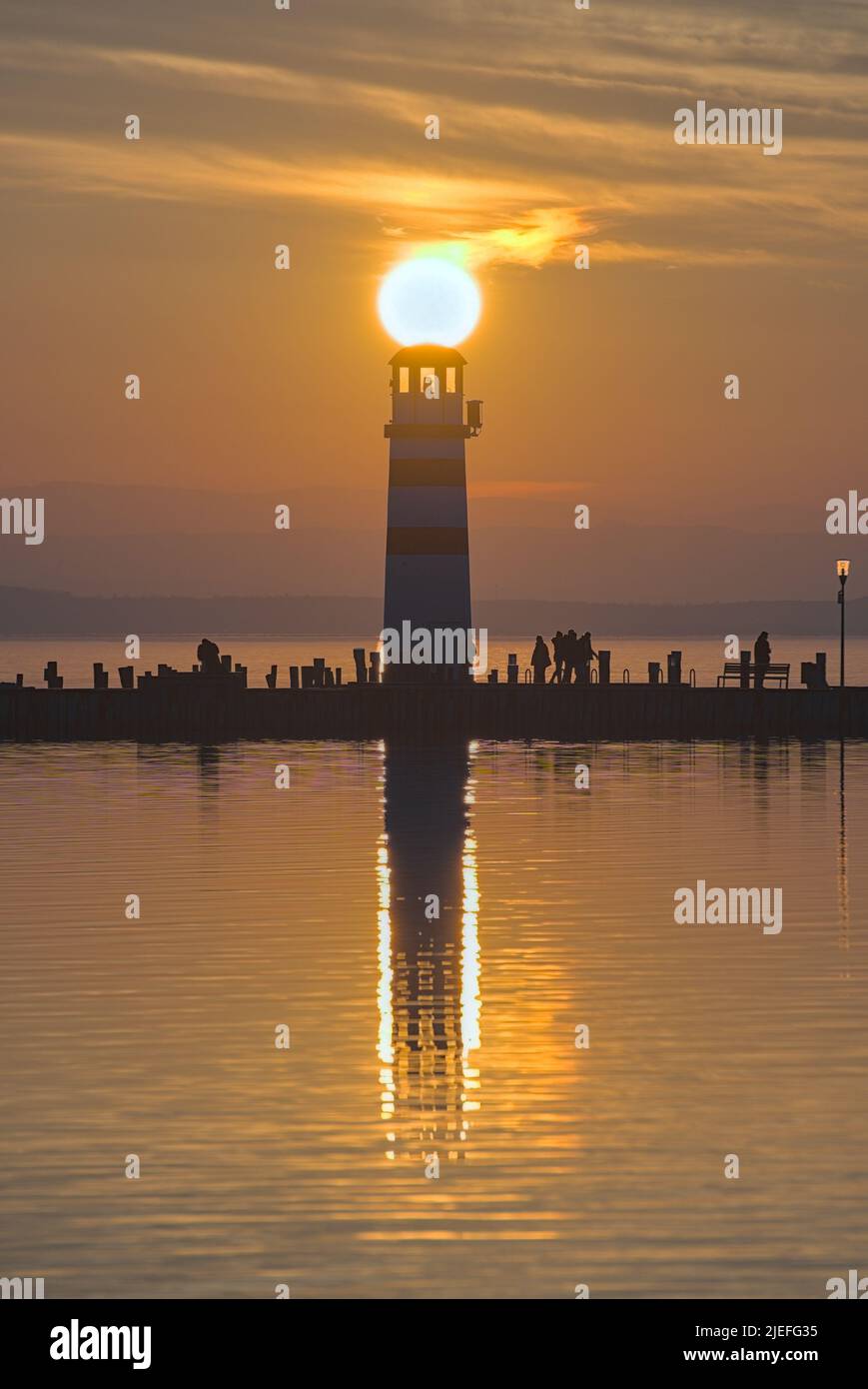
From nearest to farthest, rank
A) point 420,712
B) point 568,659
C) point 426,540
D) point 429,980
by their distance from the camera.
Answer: point 429,980 → point 426,540 → point 420,712 → point 568,659

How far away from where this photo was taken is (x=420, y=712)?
62.9 metres

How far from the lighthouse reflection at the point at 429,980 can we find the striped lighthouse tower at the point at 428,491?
2182 centimetres

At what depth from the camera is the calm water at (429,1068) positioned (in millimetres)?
11508

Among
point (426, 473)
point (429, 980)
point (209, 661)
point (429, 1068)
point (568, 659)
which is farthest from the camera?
point (568, 659)

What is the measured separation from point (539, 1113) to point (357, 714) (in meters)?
49.0

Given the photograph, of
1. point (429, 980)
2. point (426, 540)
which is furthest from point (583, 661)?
point (429, 980)

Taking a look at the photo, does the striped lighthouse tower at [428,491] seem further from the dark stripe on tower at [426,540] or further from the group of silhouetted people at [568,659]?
the group of silhouetted people at [568,659]

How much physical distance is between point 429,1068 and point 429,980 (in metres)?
3.95

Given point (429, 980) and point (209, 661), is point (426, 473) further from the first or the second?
point (429, 980)

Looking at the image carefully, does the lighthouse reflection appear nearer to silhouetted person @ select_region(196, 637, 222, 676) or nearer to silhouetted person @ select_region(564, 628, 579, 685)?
silhouetted person @ select_region(196, 637, 222, 676)

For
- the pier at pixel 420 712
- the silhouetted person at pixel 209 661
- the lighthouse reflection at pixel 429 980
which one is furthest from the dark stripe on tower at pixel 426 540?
the lighthouse reflection at pixel 429 980

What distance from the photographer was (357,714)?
2495 inches
